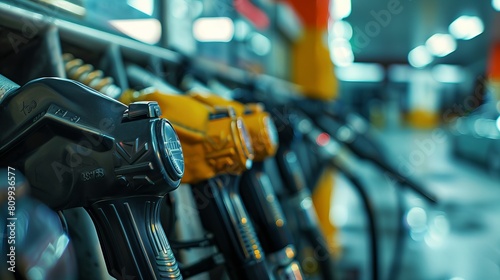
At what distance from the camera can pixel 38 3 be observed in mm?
793

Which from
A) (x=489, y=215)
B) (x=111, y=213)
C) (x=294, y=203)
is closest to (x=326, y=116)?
(x=294, y=203)

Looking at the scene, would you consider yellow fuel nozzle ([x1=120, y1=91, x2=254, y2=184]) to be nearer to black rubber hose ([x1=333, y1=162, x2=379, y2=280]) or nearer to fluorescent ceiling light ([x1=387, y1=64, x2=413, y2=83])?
black rubber hose ([x1=333, y1=162, x2=379, y2=280])

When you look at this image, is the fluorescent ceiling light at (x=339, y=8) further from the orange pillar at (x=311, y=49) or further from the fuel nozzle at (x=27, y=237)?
the fuel nozzle at (x=27, y=237)

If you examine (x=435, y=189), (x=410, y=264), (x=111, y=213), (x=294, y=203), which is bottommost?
(x=435, y=189)

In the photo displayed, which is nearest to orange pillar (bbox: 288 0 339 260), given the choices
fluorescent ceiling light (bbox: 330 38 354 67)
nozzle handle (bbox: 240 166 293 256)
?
fluorescent ceiling light (bbox: 330 38 354 67)

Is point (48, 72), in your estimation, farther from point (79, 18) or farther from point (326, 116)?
point (326, 116)

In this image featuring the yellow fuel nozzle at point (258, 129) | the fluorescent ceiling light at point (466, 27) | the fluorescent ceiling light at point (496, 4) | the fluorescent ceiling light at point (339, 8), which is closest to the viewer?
the yellow fuel nozzle at point (258, 129)

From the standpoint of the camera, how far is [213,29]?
1.97 m

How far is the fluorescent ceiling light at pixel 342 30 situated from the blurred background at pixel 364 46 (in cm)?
2

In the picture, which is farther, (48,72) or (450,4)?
(450,4)

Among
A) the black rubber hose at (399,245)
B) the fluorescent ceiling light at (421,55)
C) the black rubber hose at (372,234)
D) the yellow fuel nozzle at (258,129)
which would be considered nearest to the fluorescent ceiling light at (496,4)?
the black rubber hose at (399,245)

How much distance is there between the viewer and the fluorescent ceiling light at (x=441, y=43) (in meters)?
5.96

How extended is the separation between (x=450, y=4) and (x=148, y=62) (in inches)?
178

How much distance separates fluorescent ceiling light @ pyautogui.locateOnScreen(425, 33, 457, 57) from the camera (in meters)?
5.96
